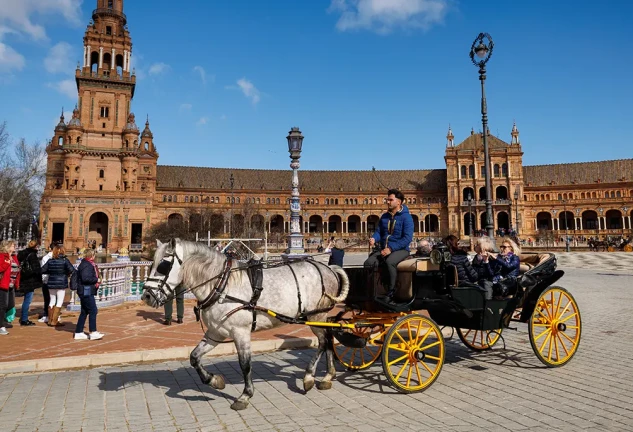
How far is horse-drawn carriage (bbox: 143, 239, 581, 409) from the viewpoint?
14.9 ft

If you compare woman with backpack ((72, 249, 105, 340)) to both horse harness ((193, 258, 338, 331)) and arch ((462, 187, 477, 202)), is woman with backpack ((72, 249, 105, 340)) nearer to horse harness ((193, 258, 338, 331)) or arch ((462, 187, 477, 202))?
horse harness ((193, 258, 338, 331))

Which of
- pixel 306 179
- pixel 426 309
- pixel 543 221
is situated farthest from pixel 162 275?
pixel 543 221

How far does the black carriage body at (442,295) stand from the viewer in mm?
5230

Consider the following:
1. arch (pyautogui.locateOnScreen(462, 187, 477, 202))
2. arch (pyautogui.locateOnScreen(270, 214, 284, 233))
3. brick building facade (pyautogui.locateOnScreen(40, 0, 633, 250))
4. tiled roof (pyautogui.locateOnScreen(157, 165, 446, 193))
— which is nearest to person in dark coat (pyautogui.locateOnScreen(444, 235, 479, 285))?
brick building facade (pyautogui.locateOnScreen(40, 0, 633, 250))

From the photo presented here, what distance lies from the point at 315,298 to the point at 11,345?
617 cm

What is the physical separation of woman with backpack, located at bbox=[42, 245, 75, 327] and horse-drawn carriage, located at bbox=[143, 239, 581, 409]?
580cm

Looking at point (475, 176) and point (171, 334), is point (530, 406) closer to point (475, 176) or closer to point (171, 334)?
point (171, 334)

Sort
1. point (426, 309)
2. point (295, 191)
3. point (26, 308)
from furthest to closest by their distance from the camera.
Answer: point (295, 191) < point (26, 308) < point (426, 309)

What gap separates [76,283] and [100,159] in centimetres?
6124

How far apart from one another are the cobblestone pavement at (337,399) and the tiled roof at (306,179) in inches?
3106

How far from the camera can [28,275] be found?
9406 mm

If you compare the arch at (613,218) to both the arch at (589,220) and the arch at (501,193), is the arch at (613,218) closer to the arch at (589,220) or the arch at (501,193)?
the arch at (589,220)

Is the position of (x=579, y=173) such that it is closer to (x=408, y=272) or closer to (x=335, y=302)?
(x=408, y=272)

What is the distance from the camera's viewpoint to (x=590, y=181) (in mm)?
81438
